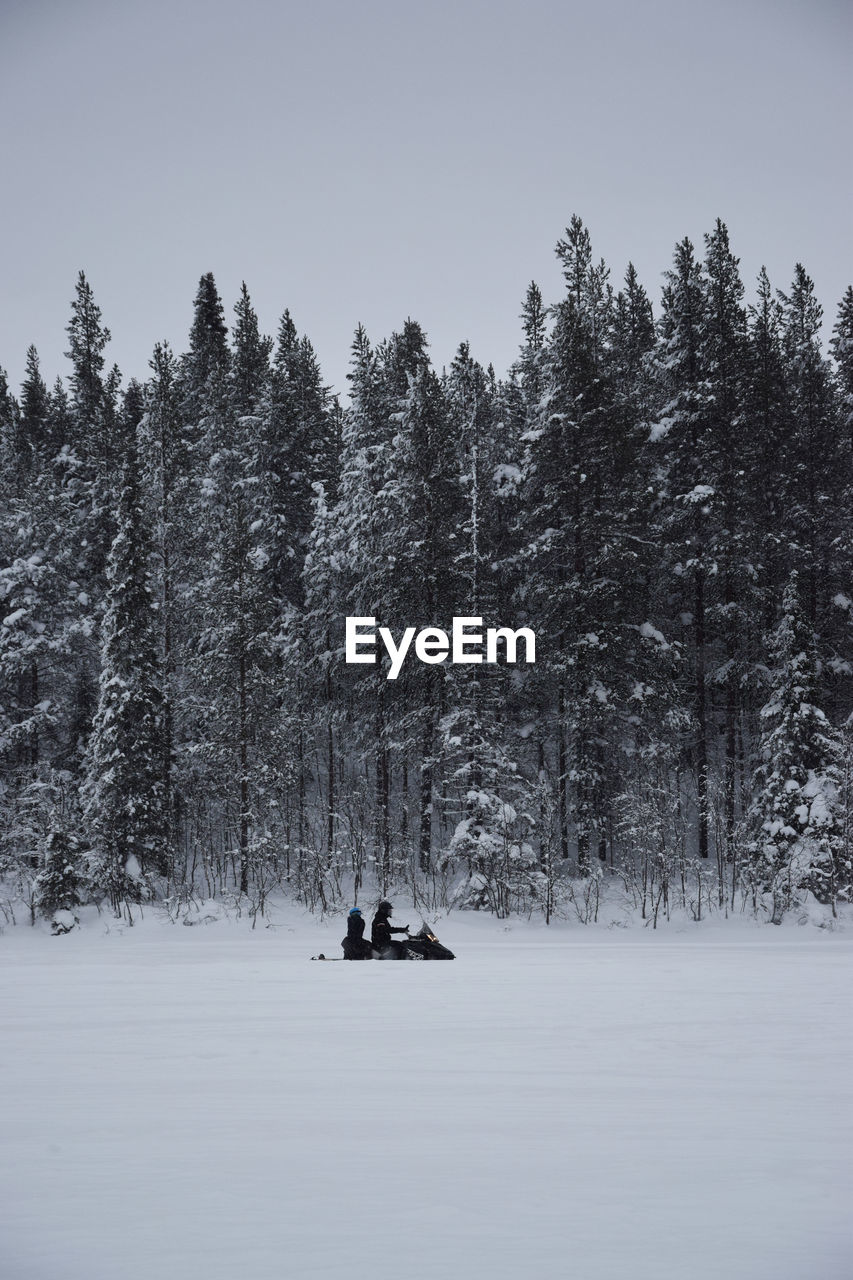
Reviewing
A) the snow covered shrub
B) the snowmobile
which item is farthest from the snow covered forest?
the snowmobile

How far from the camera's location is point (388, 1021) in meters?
10.3

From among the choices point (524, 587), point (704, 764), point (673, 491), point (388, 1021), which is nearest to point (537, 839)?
point (704, 764)

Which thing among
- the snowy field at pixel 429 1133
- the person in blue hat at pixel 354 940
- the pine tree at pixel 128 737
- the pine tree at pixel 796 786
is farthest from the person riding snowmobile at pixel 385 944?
the pine tree at pixel 128 737

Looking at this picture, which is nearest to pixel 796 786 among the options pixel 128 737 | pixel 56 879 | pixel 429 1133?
pixel 128 737

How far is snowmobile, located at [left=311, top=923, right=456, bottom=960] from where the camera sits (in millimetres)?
16391

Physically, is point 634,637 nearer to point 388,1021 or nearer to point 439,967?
point 439,967

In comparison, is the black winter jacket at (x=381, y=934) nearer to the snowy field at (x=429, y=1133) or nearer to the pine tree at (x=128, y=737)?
the snowy field at (x=429, y=1133)

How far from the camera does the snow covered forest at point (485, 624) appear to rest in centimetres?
2419

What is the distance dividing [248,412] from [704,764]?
94.4 feet

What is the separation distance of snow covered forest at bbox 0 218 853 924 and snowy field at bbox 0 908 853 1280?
12.4m

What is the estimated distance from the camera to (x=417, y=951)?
54.0 feet

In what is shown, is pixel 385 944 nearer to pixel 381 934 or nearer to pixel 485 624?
pixel 381 934

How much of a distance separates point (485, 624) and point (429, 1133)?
1996 centimetres

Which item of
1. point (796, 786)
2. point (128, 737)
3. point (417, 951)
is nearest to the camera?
point (417, 951)
